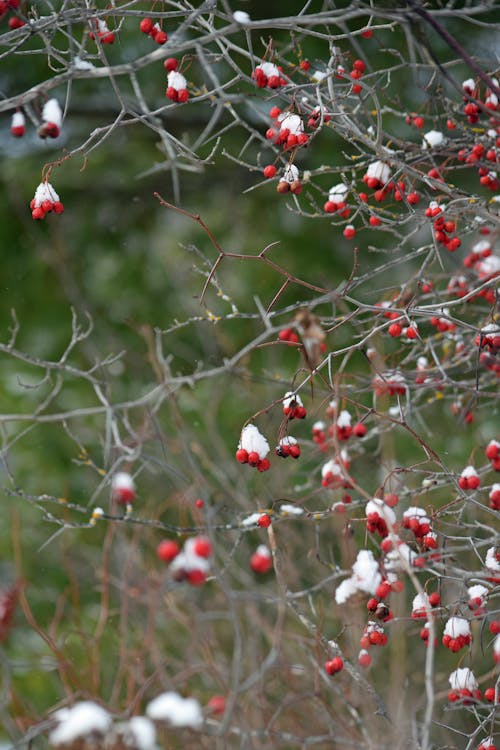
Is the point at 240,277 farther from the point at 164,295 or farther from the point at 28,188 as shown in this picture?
the point at 28,188

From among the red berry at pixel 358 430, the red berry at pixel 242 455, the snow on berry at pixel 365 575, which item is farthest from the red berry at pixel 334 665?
the red berry at pixel 358 430

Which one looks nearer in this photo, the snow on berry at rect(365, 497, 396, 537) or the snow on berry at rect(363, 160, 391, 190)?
the snow on berry at rect(365, 497, 396, 537)

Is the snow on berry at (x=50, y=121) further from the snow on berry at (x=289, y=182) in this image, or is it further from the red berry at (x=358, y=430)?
the red berry at (x=358, y=430)

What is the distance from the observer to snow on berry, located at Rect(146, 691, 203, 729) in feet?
4.94

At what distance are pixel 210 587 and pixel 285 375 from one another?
1602 mm

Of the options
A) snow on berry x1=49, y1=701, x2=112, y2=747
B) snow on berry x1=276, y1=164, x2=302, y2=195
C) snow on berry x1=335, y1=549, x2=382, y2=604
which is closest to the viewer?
snow on berry x1=49, y1=701, x2=112, y2=747

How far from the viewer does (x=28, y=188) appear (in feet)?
20.6

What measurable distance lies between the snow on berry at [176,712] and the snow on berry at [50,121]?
136 cm

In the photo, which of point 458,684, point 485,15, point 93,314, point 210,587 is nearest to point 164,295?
point 93,314

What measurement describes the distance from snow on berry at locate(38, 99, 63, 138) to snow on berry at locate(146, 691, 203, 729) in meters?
1.36

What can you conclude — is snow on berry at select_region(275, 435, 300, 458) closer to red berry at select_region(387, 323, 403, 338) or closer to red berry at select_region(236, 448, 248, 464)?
red berry at select_region(236, 448, 248, 464)

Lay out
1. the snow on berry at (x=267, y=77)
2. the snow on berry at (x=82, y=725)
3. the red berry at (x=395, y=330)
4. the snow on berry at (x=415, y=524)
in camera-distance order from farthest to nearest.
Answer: the red berry at (x=395, y=330) < the snow on berry at (x=267, y=77) < the snow on berry at (x=415, y=524) < the snow on berry at (x=82, y=725)

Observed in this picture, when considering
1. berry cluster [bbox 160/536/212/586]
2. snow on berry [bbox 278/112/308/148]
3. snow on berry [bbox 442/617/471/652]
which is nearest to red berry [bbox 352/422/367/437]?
snow on berry [bbox 442/617/471/652]

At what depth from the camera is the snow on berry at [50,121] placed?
214cm
